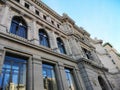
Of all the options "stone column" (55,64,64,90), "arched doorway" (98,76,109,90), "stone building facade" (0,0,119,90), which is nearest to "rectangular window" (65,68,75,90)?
"stone building facade" (0,0,119,90)

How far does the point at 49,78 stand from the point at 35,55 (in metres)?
2.59

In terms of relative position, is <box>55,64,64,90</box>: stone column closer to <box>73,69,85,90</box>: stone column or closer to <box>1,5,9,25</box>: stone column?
<box>73,69,85,90</box>: stone column

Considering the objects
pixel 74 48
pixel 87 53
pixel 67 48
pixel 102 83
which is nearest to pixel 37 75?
pixel 67 48

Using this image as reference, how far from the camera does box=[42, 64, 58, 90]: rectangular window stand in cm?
977

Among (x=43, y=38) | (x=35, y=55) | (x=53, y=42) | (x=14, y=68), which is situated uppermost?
(x=43, y=38)

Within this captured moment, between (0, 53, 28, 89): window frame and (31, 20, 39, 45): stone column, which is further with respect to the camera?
(31, 20, 39, 45): stone column

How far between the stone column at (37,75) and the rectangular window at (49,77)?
87cm

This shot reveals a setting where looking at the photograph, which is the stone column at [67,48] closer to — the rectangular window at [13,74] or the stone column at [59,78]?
the stone column at [59,78]

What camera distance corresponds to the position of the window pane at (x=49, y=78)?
977cm

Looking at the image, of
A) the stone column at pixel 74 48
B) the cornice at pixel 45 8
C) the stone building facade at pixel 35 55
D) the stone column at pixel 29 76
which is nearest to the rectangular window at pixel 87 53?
the stone building facade at pixel 35 55

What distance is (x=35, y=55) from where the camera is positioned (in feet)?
32.5

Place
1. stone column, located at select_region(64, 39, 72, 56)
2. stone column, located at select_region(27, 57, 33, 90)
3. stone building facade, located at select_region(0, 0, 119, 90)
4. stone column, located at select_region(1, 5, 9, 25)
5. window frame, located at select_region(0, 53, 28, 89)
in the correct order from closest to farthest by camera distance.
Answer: window frame, located at select_region(0, 53, 28, 89)
stone column, located at select_region(27, 57, 33, 90)
stone building facade, located at select_region(0, 0, 119, 90)
stone column, located at select_region(1, 5, 9, 25)
stone column, located at select_region(64, 39, 72, 56)

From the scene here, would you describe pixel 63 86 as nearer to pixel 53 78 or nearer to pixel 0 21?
pixel 53 78

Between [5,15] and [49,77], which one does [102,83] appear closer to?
[49,77]
